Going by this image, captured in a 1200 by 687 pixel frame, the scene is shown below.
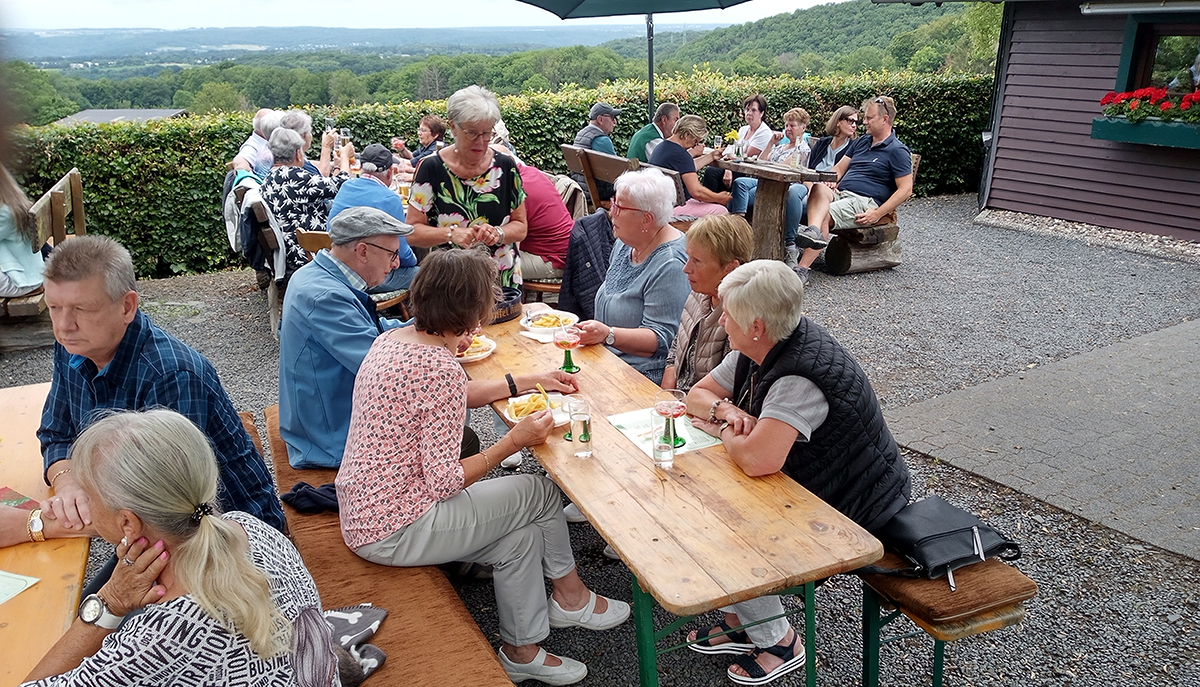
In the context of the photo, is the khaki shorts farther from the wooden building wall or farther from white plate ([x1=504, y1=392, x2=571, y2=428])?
white plate ([x1=504, y1=392, x2=571, y2=428])

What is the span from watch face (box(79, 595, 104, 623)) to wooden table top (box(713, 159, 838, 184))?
647cm

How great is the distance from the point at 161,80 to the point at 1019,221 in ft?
37.8

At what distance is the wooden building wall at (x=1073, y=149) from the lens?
9430 millimetres

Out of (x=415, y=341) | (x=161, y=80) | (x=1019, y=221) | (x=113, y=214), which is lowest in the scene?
(x=1019, y=221)

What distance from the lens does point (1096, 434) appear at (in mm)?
4863

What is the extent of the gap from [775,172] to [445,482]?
219 inches

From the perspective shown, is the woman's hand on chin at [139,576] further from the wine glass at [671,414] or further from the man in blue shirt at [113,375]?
the wine glass at [671,414]

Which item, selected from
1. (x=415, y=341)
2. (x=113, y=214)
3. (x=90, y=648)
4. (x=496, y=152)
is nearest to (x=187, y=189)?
(x=113, y=214)

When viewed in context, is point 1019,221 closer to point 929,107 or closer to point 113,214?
point 929,107

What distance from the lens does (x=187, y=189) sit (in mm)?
8898

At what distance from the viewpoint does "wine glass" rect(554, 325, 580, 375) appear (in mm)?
3621

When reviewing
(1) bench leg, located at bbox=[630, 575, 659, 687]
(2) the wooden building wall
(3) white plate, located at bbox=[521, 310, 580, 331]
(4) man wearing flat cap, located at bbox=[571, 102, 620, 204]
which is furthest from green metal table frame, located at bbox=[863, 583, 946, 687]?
(2) the wooden building wall

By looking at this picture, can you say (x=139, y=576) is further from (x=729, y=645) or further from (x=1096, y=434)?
(x=1096, y=434)

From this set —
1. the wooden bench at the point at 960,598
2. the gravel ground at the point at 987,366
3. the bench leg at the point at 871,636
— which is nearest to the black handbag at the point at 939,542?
the wooden bench at the point at 960,598
